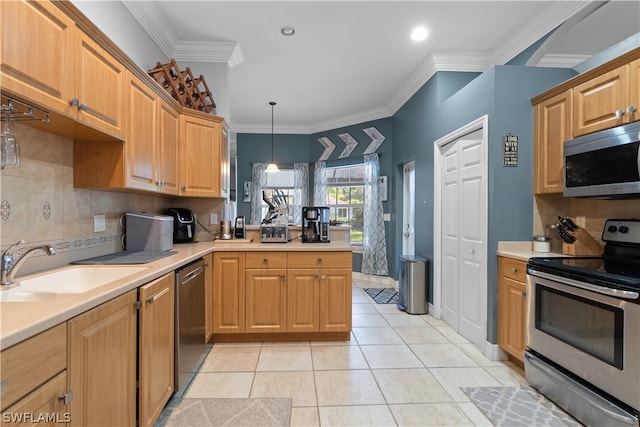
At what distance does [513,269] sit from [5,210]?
312 centimetres

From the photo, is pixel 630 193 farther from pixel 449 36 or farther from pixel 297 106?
pixel 297 106

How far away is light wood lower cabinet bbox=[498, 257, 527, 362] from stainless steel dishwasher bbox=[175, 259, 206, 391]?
7.82 feet

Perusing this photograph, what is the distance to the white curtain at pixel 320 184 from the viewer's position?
19.8 feet

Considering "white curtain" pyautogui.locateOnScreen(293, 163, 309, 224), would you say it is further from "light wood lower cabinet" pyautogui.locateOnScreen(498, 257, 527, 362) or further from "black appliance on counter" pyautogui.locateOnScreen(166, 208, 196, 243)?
"light wood lower cabinet" pyautogui.locateOnScreen(498, 257, 527, 362)

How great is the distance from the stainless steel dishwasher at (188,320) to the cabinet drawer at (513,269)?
2397mm

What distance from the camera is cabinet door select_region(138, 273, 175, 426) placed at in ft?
4.91

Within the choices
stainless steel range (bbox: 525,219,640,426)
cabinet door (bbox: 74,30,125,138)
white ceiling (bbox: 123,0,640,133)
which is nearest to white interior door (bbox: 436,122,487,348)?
stainless steel range (bbox: 525,219,640,426)

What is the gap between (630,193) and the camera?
1.87 m

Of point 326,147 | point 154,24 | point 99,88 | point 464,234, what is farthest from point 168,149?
point 326,147

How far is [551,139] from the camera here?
2461 millimetres

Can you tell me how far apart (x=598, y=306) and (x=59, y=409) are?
2.45m

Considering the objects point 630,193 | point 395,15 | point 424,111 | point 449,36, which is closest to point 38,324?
point 630,193

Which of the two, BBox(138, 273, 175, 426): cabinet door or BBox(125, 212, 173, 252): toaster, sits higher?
BBox(125, 212, 173, 252): toaster

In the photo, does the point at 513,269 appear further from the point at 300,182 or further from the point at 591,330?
the point at 300,182
